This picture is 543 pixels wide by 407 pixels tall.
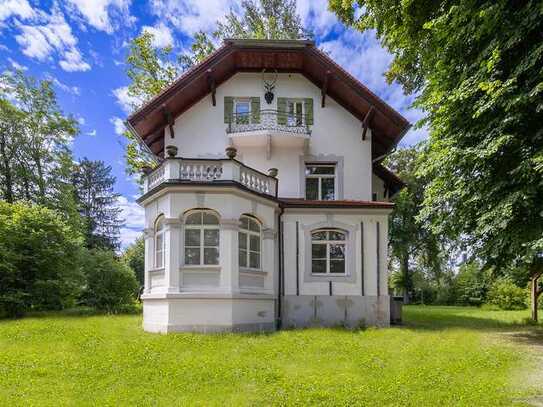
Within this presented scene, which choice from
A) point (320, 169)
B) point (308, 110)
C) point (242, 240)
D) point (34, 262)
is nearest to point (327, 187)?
point (320, 169)

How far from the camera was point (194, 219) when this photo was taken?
13.1 meters

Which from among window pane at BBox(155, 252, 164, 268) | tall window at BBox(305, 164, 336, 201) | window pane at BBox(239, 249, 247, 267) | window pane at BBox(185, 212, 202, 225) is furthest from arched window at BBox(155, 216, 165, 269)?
tall window at BBox(305, 164, 336, 201)

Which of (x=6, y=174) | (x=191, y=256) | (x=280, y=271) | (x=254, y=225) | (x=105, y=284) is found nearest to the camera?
(x=191, y=256)

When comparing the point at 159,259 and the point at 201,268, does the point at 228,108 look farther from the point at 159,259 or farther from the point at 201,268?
the point at 201,268

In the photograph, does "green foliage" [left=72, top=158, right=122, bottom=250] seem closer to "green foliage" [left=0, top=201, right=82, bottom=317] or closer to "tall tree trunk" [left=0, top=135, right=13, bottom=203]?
"tall tree trunk" [left=0, top=135, right=13, bottom=203]

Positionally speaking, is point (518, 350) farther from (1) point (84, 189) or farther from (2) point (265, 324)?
(1) point (84, 189)

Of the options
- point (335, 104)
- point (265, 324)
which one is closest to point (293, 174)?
point (335, 104)

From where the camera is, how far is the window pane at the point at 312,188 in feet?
56.2

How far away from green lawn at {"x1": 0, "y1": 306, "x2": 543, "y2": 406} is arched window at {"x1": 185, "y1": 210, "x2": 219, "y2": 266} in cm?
239

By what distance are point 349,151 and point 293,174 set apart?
8.35 feet

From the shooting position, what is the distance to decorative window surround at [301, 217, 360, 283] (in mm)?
15539

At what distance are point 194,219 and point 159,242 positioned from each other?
1726 mm

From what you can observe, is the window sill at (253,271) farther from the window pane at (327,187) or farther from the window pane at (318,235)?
the window pane at (327,187)

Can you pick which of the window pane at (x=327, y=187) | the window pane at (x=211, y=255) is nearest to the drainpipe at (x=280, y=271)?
the window pane at (x=327, y=187)
